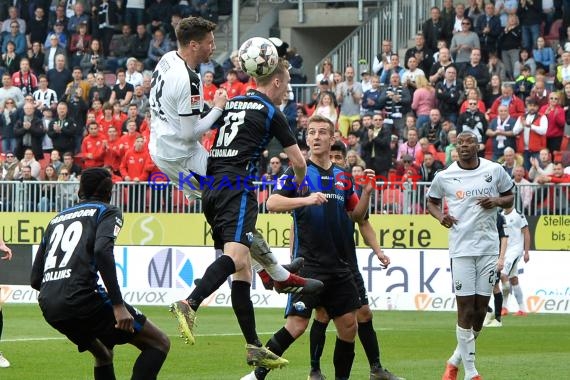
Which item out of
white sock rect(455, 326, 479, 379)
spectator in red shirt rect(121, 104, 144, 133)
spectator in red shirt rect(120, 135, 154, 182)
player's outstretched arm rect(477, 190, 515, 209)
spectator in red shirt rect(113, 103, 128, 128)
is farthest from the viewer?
spectator in red shirt rect(113, 103, 128, 128)

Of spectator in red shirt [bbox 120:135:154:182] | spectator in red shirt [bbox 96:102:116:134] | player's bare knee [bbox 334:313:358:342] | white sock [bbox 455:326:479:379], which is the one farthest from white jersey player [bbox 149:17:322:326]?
spectator in red shirt [bbox 96:102:116:134]

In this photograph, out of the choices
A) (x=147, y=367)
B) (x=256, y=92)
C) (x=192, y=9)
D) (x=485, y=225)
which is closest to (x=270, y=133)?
(x=256, y=92)

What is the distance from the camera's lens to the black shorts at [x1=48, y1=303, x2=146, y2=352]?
1030 centimetres

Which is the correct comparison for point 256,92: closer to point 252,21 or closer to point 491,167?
point 491,167

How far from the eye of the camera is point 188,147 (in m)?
11.1

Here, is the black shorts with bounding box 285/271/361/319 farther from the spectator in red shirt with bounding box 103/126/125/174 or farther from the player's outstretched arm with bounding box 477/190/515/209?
the spectator in red shirt with bounding box 103/126/125/174

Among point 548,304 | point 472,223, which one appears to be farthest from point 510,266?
point 472,223

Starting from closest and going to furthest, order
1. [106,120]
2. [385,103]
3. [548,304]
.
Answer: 1. [548,304]
2. [385,103]
3. [106,120]

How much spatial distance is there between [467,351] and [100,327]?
13.6 feet

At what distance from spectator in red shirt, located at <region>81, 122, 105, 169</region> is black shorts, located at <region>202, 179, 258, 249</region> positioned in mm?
17752

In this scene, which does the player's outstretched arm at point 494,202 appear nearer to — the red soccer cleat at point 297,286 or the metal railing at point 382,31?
the red soccer cleat at point 297,286

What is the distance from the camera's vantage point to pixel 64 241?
1030cm

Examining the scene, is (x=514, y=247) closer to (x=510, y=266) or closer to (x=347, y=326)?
(x=510, y=266)

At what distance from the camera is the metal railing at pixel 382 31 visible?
32.9 m
